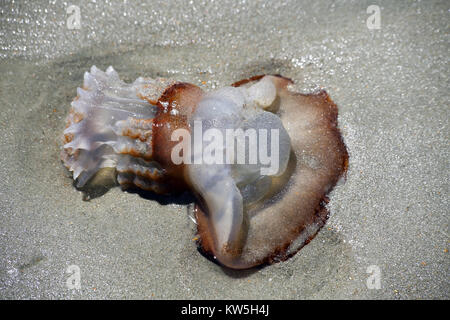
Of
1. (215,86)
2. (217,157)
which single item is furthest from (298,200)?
(215,86)

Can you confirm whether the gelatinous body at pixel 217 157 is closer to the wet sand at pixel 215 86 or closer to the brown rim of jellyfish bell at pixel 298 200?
the brown rim of jellyfish bell at pixel 298 200

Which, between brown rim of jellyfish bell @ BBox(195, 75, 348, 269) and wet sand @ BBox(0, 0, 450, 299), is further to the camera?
brown rim of jellyfish bell @ BBox(195, 75, 348, 269)

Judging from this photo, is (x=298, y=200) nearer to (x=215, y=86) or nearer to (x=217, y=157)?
(x=217, y=157)

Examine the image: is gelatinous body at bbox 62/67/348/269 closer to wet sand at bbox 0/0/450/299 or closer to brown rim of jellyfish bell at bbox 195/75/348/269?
brown rim of jellyfish bell at bbox 195/75/348/269

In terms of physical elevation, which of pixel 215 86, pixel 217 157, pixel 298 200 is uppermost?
pixel 215 86

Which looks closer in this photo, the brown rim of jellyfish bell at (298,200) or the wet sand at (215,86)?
the wet sand at (215,86)

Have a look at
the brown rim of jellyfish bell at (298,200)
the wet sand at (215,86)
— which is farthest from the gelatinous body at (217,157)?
the wet sand at (215,86)

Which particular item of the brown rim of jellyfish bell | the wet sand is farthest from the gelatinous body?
the wet sand

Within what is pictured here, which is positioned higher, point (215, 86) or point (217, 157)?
point (215, 86)

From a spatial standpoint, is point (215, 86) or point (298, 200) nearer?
point (298, 200)
